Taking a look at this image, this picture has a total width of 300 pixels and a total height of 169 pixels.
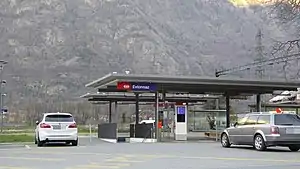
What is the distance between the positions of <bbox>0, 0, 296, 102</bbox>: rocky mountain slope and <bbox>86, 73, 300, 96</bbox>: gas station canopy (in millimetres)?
24666

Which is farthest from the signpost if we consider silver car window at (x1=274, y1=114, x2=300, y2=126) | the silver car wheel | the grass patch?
silver car window at (x1=274, y1=114, x2=300, y2=126)

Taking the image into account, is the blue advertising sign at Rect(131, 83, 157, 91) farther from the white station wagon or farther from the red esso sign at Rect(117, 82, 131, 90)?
the white station wagon

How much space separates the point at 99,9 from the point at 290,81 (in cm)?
6555

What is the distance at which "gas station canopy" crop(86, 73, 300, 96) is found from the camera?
33344mm

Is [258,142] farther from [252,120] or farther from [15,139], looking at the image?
[15,139]

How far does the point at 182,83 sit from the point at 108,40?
176 feet

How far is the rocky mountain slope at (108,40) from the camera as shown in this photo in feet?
234

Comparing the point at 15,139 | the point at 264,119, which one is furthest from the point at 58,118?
the point at 15,139

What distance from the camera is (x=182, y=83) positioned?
34.8 m

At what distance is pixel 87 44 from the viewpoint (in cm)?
8294

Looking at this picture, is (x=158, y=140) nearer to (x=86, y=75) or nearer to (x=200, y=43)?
(x=86, y=75)

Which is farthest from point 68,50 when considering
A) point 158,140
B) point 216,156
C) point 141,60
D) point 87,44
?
point 216,156

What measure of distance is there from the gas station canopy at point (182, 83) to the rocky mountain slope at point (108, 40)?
2467 cm

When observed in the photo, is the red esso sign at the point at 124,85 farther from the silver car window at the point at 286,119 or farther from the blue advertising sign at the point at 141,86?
the silver car window at the point at 286,119
